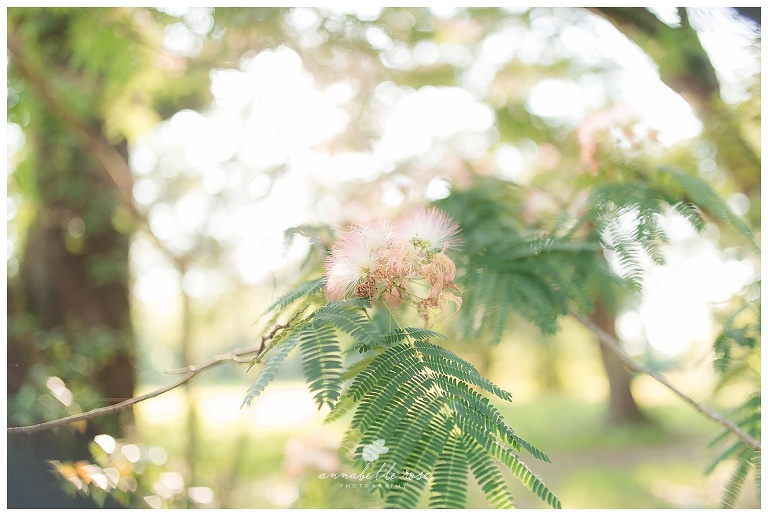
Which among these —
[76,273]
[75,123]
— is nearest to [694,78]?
[75,123]

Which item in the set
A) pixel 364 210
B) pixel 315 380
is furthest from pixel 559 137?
pixel 315 380

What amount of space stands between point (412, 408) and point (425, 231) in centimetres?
39

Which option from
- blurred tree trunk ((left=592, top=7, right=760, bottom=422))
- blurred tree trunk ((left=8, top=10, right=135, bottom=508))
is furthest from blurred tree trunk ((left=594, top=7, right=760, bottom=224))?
blurred tree trunk ((left=8, top=10, right=135, bottom=508))

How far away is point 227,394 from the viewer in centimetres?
1109

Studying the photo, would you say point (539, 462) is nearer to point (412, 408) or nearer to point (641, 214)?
point (641, 214)

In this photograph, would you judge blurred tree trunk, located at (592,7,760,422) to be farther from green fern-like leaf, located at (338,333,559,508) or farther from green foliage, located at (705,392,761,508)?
green fern-like leaf, located at (338,333,559,508)

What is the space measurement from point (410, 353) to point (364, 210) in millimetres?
1817

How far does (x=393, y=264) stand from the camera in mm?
1196

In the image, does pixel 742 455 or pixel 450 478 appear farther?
pixel 742 455

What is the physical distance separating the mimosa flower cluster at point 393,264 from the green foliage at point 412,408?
0.06 metres

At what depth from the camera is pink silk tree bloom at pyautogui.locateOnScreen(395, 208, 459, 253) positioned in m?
1.24

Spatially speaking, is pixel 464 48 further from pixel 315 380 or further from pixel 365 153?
pixel 315 380

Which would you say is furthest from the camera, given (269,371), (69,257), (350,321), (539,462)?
(539,462)

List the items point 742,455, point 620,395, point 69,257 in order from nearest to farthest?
point 742,455 → point 69,257 → point 620,395
